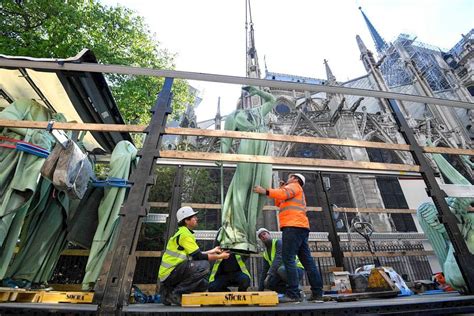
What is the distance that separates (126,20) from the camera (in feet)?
34.4

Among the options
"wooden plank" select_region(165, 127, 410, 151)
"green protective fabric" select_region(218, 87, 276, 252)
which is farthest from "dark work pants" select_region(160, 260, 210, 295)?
"wooden plank" select_region(165, 127, 410, 151)

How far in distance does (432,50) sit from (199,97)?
32269 millimetres

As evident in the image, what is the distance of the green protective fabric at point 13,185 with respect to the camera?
2.57m

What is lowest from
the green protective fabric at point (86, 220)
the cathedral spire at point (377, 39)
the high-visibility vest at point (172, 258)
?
the high-visibility vest at point (172, 258)

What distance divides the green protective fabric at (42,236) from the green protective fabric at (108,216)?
1.88ft

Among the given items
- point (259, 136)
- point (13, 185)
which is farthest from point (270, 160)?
point (13, 185)

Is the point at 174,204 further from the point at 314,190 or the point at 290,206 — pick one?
the point at 314,190

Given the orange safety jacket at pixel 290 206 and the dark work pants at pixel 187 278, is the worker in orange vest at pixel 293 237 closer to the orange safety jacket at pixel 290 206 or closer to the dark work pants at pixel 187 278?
the orange safety jacket at pixel 290 206

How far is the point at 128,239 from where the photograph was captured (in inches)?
69.7

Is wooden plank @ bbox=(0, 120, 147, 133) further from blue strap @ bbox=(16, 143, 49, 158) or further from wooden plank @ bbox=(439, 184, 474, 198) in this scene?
wooden plank @ bbox=(439, 184, 474, 198)

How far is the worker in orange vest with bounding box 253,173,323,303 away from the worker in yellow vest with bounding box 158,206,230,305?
775 millimetres

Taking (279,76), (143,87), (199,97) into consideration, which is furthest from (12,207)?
(199,97)

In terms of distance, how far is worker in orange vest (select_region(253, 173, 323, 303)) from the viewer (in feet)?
9.21

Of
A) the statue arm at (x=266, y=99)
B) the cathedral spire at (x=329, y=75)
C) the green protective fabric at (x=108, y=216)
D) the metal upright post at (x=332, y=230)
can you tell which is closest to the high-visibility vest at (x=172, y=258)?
the green protective fabric at (x=108, y=216)
